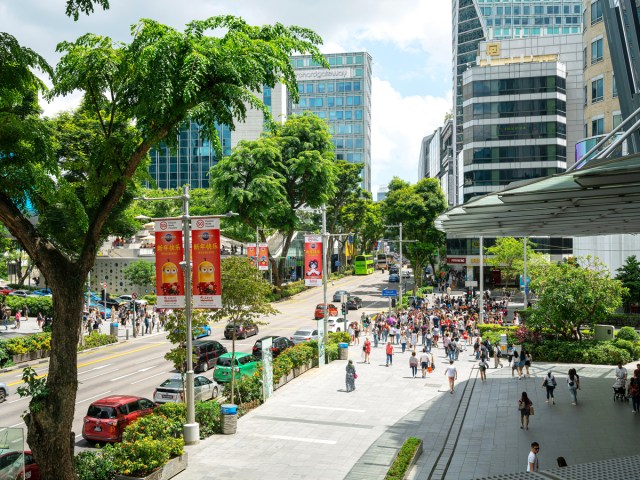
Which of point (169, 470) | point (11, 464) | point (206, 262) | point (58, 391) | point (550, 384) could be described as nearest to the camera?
point (11, 464)

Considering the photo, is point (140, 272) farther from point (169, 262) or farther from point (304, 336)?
point (169, 262)

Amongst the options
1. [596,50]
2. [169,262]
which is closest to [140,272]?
[596,50]

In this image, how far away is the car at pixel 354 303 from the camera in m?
60.5

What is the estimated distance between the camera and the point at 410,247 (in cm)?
6894

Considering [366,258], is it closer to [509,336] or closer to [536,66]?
[536,66]

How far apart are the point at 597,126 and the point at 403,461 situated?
119 feet

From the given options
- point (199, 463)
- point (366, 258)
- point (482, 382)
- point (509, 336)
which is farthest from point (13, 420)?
point (366, 258)

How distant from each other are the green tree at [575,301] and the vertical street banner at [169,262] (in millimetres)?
21373

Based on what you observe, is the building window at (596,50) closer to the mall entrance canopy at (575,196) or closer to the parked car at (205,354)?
the mall entrance canopy at (575,196)

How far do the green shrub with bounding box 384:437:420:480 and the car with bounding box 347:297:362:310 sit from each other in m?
43.2

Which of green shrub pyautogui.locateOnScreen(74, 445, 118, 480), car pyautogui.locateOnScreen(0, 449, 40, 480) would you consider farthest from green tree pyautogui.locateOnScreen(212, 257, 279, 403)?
car pyautogui.locateOnScreen(0, 449, 40, 480)

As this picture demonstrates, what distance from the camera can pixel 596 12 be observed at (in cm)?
4406

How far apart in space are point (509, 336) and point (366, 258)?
63944mm

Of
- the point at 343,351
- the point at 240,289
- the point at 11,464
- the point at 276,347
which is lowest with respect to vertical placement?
the point at 343,351
